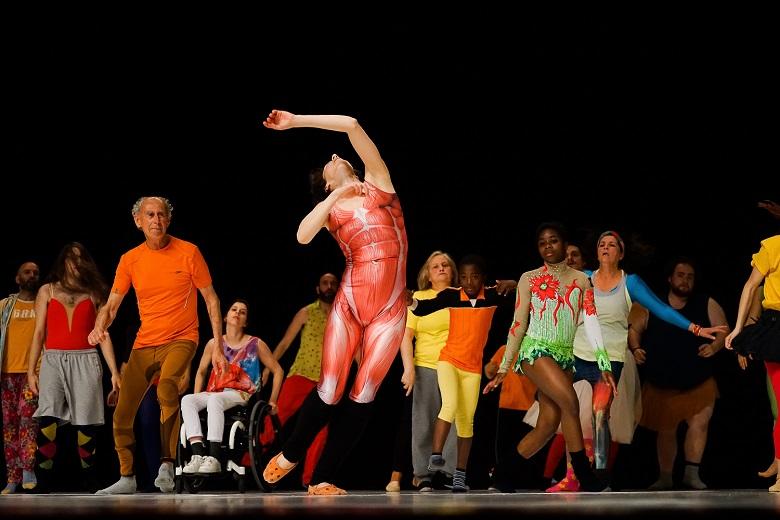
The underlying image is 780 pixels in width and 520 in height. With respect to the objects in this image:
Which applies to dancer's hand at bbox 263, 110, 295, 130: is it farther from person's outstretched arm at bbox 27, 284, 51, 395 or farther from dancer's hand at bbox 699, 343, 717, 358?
dancer's hand at bbox 699, 343, 717, 358

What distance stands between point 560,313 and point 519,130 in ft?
8.72

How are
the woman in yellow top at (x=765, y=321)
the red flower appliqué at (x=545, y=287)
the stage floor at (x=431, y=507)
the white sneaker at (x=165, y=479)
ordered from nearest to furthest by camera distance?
the stage floor at (x=431, y=507) < the woman in yellow top at (x=765, y=321) < the red flower appliqué at (x=545, y=287) < the white sneaker at (x=165, y=479)

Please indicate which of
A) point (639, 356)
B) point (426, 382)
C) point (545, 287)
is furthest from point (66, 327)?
point (639, 356)

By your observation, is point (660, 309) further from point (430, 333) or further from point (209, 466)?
point (209, 466)

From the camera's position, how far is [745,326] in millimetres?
6426

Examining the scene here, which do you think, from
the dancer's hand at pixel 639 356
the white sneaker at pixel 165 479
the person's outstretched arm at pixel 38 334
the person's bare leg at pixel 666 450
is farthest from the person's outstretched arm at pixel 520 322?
the person's outstretched arm at pixel 38 334

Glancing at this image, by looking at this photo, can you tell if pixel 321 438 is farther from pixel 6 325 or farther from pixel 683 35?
pixel 683 35

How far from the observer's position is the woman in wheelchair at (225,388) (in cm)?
676

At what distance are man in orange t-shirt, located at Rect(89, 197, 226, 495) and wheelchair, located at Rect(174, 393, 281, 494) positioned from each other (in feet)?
0.72

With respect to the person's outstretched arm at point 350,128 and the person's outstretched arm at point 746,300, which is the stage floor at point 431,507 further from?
the person's outstretched arm at point 350,128

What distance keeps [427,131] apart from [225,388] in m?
2.58

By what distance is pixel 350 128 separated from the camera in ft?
18.9

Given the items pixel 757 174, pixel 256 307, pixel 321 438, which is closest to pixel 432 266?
pixel 321 438

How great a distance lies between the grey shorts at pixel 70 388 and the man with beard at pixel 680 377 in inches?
125
